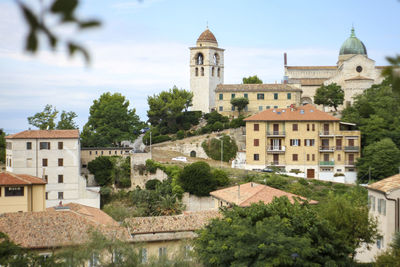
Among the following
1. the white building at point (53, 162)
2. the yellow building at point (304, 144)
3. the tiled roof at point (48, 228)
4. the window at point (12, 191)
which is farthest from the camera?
the yellow building at point (304, 144)

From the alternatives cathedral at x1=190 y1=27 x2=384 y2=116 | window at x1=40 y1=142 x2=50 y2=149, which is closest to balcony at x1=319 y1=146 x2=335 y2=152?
cathedral at x1=190 y1=27 x2=384 y2=116

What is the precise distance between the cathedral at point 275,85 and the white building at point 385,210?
124 ft

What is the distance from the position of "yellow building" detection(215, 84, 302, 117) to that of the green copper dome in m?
14.7

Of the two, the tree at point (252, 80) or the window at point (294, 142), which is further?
the tree at point (252, 80)

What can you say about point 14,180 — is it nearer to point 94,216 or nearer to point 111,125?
point 94,216

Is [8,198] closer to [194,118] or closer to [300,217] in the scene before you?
[300,217]

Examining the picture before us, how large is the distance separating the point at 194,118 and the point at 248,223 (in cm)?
4533

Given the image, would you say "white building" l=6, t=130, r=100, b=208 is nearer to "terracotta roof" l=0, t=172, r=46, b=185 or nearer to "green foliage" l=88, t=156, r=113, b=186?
"green foliage" l=88, t=156, r=113, b=186

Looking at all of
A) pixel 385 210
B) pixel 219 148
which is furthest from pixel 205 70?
pixel 385 210

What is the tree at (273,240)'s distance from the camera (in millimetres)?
20250

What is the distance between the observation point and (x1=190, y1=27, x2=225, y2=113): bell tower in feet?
240

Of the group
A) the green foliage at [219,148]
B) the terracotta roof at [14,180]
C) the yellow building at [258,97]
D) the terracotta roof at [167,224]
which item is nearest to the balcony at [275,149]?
the green foliage at [219,148]

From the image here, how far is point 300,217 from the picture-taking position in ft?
73.7

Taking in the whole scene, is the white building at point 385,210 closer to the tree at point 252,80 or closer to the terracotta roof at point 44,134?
the terracotta roof at point 44,134
